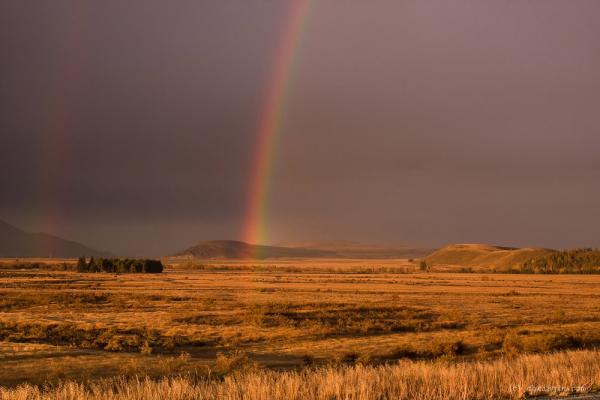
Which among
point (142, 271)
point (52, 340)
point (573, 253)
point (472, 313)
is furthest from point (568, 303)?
point (573, 253)

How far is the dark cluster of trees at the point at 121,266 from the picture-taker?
13850 cm

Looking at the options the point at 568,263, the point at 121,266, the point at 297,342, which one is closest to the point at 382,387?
the point at 297,342

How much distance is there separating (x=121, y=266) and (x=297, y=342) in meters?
118

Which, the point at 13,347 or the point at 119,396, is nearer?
the point at 119,396

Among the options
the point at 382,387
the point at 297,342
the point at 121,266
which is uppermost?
the point at 382,387

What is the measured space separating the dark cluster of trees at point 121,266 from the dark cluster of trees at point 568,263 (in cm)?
Answer: 9251

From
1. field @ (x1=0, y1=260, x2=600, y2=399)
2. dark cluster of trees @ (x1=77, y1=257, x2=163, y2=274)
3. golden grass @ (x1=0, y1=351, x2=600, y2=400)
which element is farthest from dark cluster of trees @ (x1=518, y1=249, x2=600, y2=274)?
golden grass @ (x1=0, y1=351, x2=600, y2=400)

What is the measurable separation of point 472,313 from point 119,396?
35.8 meters

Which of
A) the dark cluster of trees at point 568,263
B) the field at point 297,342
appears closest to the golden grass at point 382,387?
the field at point 297,342

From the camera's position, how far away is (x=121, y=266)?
13988 centimetres

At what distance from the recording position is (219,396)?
12234 millimetres

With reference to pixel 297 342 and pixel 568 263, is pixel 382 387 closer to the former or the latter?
pixel 297 342

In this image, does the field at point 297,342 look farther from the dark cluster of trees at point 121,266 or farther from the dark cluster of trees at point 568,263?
the dark cluster of trees at point 568,263

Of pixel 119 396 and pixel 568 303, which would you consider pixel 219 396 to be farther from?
pixel 568 303
